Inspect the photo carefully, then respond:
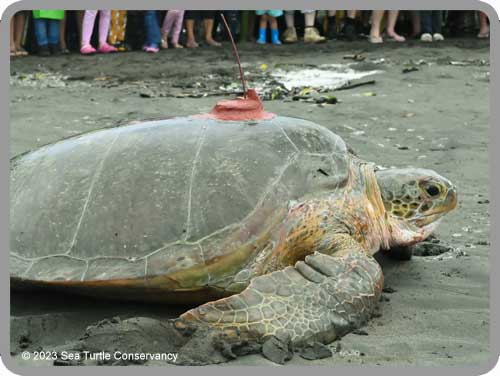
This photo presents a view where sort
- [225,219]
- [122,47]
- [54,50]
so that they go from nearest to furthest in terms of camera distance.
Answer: [225,219]
[54,50]
[122,47]

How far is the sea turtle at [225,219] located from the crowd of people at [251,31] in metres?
1.56

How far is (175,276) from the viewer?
74.2 inches

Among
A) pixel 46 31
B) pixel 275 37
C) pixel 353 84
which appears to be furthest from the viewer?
pixel 275 37

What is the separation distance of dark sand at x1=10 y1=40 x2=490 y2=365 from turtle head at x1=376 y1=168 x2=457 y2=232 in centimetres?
16

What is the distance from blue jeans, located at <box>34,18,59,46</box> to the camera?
3449 millimetres

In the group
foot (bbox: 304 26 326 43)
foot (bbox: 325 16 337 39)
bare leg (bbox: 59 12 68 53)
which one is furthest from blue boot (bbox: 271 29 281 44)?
bare leg (bbox: 59 12 68 53)

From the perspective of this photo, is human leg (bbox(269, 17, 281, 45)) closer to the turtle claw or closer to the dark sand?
the dark sand

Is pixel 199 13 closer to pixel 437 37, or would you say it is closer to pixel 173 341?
pixel 173 341

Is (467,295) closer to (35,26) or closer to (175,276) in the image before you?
(175,276)

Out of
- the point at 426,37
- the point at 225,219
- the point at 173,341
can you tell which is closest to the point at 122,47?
the point at 426,37

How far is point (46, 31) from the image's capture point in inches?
159

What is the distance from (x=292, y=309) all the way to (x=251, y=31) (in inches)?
146

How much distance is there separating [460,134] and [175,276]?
2456 mm

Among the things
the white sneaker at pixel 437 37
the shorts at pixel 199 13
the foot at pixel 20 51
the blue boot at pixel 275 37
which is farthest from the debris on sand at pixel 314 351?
the white sneaker at pixel 437 37
